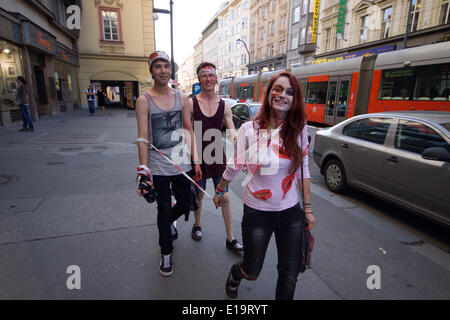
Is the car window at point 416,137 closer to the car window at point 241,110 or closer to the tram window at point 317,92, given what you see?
the car window at point 241,110

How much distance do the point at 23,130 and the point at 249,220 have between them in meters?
11.9

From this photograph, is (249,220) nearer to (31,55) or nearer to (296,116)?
(296,116)

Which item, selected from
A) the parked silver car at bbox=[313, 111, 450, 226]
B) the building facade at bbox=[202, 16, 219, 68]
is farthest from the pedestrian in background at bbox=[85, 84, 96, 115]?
the building facade at bbox=[202, 16, 219, 68]

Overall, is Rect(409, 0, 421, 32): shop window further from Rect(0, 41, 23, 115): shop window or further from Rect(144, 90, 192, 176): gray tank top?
Rect(0, 41, 23, 115): shop window

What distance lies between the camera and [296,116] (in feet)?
6.26

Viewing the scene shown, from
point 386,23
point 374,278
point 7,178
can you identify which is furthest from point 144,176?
point 386,23

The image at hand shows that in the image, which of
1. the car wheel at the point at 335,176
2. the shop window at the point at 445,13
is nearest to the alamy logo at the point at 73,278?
the car wheel at the point at 335,176

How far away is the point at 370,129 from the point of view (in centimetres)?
442

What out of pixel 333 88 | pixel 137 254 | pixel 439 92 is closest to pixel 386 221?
pixel 137 254

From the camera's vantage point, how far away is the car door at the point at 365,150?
4098mm

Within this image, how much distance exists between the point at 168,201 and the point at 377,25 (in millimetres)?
25757

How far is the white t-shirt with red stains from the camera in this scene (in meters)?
1.88

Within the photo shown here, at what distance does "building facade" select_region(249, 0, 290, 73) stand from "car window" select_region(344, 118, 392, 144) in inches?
1360

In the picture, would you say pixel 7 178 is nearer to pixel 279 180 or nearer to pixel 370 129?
pixel 279 180
